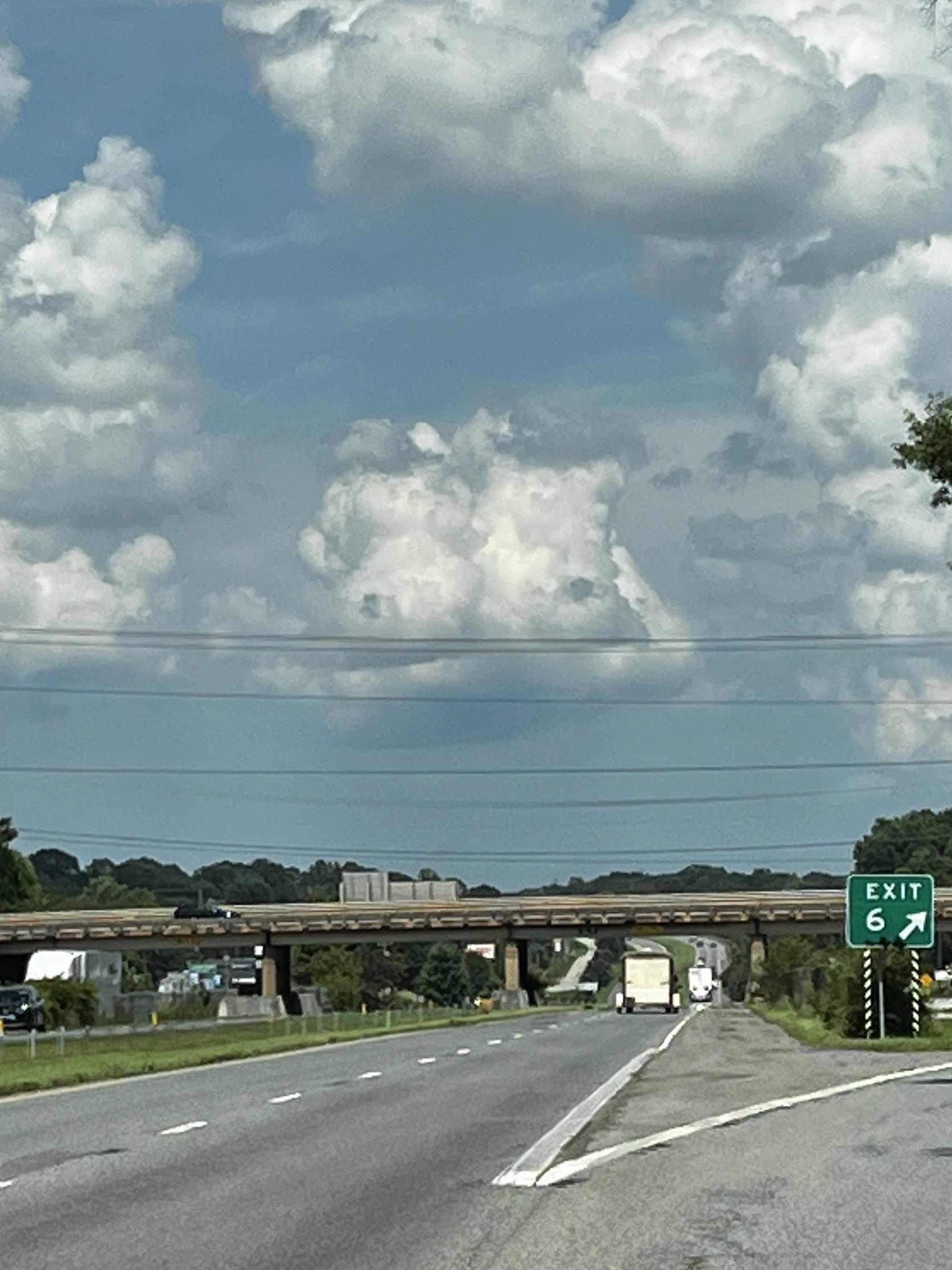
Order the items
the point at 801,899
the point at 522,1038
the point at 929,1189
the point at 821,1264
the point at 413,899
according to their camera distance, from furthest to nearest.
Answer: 1. the point at 413,899
2. the point at 801,899
3. the point at 522,1038
4. the point at 929,1189
5. the point at 821,1264

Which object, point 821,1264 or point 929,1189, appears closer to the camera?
point 821,1264

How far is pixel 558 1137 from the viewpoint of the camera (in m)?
21.7

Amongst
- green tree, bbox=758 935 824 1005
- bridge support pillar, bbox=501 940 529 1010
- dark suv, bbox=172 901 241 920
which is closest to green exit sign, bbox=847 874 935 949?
green tree, bbox=758 935 824 1005

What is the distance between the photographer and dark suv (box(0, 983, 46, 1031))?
74375 mm

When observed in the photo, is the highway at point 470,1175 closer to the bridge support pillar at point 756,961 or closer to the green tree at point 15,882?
the bridge support pillar at point 756,961

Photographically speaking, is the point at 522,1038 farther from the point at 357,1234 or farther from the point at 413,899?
the point at 413,899

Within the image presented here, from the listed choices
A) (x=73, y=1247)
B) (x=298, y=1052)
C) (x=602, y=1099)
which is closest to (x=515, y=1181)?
(x=73, y=1247)

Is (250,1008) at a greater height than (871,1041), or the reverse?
(871,1041)

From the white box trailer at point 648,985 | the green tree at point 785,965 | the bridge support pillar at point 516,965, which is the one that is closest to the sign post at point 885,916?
the green tree at point 785,965

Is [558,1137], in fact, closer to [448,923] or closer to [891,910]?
[891,910]

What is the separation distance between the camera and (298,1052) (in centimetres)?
5016

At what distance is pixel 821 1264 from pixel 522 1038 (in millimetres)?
46375

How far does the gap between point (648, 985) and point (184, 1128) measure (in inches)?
3260

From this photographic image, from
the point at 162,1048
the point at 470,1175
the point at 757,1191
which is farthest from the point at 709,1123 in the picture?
the point at 162,1048
